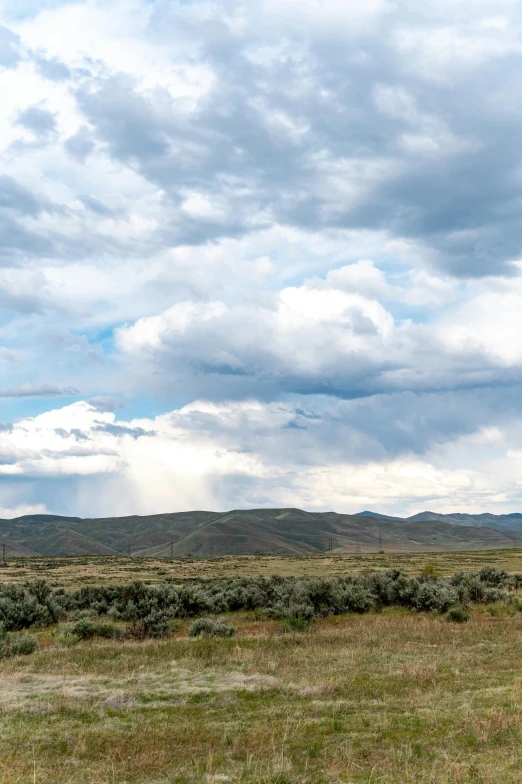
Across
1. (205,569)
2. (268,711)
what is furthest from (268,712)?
(205,569)

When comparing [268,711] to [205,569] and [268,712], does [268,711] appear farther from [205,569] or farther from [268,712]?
[205,569]

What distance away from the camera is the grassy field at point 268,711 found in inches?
353

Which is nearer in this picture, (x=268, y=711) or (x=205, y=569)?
(x=268, y=711)

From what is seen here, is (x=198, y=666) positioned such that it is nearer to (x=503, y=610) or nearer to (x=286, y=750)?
(x=286, y=750)

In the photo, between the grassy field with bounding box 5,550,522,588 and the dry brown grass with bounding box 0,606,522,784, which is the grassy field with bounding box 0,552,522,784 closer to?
the dry brown grass with bounding box 0,606,522,784

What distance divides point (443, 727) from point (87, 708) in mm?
7444

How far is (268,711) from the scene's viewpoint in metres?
12.0

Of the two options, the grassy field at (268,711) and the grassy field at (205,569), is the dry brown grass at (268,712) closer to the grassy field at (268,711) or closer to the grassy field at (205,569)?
the grassy field at (268,711)

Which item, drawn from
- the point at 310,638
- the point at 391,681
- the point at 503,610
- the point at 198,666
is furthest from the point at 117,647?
the point at 503,610

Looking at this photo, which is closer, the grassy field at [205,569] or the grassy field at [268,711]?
the grassy field at [268,711]

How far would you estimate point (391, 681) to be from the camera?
1414cm

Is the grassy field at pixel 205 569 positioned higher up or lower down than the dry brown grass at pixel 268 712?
lower down

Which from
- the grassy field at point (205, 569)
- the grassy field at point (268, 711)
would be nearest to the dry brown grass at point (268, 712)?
the grassy field at point (268, 711)

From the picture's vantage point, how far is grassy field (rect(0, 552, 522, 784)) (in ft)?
29.4
